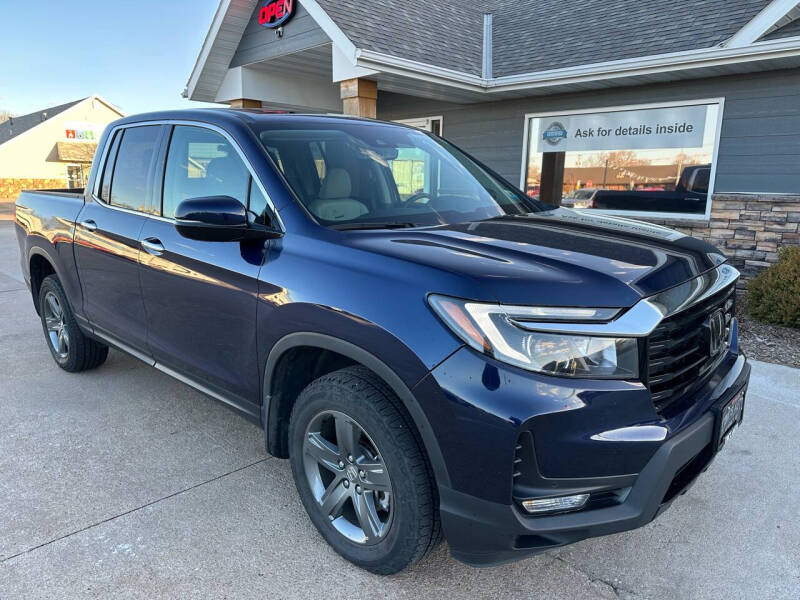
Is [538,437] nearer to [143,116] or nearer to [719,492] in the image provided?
[719,492]

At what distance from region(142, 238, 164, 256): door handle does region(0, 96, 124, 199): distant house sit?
1359 inches

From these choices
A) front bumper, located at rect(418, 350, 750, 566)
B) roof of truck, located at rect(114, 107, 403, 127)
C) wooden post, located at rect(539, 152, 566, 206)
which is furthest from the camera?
wooden post, located at rect(539, 152, 566, 206)

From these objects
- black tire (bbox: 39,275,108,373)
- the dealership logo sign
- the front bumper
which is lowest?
black tire (bbox: 39,275,108,373)

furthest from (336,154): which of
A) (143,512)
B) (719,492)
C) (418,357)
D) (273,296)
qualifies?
(719,492)

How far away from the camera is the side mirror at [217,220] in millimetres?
2422

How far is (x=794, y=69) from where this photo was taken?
23.2 feet

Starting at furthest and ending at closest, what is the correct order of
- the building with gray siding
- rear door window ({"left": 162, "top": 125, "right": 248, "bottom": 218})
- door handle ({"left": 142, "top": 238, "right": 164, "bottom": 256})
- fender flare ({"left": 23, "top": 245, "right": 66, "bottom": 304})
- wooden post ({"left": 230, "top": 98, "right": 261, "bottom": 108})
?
wooden post ({"left": 230, "top": 98, "right": 261, "bottom": 108}) → the building with gray siding → fender flare ({"left": 23, "top": 245, "right": 66, "bottom": 304}) → door handle ({"left": 142, "top": 238, "right": 164, "bottom": 256}) → rear door window ({"left": 162, "top": 125, "right": 248, "bottom": 218})

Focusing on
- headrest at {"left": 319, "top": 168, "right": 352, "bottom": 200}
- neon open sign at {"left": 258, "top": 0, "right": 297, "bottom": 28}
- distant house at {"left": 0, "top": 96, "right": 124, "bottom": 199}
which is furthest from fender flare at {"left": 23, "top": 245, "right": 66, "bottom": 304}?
distant house at {"left": 0, "top": 96, "right": 124, "bottom": 199}

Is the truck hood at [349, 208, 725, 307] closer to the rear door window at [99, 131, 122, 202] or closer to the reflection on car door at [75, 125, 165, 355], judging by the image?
the reflection on car door at [75, 125, 165, 355]

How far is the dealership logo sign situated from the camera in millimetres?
9367

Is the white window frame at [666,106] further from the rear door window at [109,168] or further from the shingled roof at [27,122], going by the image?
the shingled roof at [27,122]

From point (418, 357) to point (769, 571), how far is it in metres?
1.79

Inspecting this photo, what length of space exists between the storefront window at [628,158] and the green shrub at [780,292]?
2447 millimetres

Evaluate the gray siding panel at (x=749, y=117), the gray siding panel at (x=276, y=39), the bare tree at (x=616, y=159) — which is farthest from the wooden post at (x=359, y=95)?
the bare tree at (x=616, y=159)
